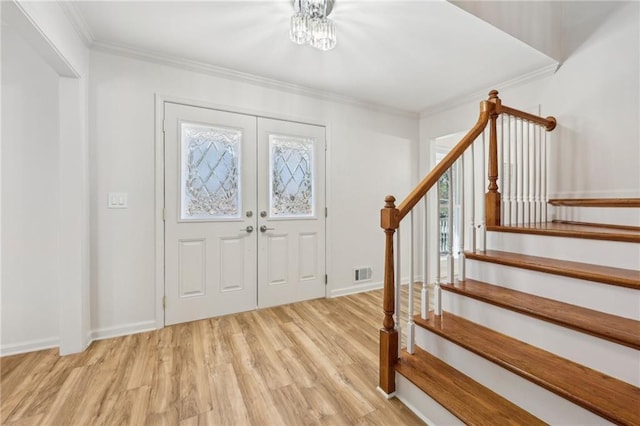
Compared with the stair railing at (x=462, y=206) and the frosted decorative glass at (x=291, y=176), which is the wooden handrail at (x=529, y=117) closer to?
the stair railing at (x=462, y=206)

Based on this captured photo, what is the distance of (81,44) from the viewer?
2.04m

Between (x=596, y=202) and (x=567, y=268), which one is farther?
(x=596, y=202)

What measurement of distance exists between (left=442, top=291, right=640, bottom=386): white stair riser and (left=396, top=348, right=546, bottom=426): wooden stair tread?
0.32 m

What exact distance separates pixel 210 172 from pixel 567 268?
9.00ft

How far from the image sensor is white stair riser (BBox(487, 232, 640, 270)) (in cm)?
140

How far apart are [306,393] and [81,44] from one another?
2.97 m

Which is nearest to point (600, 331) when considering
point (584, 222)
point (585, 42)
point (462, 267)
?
point (462, 267)

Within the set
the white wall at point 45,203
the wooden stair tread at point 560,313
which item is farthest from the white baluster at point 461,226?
the white wall at point 45,203

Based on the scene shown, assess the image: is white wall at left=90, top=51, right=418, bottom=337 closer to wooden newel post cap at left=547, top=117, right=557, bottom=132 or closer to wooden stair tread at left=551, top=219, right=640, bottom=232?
wooden newel post cap at left=547, top=117, right=557, bottom=132

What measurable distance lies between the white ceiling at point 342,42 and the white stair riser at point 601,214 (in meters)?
1.42

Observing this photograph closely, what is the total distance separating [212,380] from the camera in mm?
A: 1689

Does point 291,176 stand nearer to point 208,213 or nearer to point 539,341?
point 208,213

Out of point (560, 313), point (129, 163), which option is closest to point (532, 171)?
point (560, 313)

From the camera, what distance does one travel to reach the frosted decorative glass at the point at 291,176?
9.48ft
